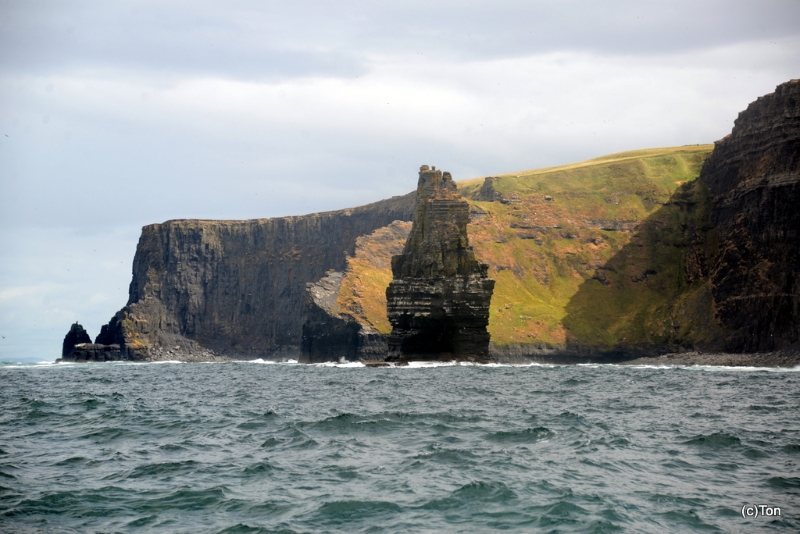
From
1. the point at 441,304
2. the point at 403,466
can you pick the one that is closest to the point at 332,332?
the point at 441,304

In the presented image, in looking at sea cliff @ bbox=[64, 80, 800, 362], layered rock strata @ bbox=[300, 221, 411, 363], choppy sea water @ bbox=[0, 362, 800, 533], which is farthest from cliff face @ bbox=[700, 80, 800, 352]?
choppy sea water @ bbox=[0, 362, 800, 533]

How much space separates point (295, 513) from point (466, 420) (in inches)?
786

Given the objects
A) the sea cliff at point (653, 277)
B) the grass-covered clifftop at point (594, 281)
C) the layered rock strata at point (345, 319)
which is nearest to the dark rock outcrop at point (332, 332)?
the layered rock strata at point (345, 319)

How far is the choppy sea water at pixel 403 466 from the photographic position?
23750mm

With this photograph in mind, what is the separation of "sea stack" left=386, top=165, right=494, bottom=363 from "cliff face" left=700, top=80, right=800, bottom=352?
41911 millimetres

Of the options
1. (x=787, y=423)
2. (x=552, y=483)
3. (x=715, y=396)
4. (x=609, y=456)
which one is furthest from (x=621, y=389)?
(x=552, y=483)

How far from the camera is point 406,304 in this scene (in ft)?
454

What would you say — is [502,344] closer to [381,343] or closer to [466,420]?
[381,343]

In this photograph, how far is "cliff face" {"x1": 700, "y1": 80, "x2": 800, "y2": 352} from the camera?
13375 cm

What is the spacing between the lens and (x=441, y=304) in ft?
450

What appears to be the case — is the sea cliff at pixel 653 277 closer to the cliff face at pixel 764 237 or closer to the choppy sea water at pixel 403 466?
the cliff face at pixel 764 237

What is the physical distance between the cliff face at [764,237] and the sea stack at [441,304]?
41.9m

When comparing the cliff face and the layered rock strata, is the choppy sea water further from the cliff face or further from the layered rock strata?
the layered rock strata

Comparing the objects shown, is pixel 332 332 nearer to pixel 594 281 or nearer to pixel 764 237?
pixel 594 281
